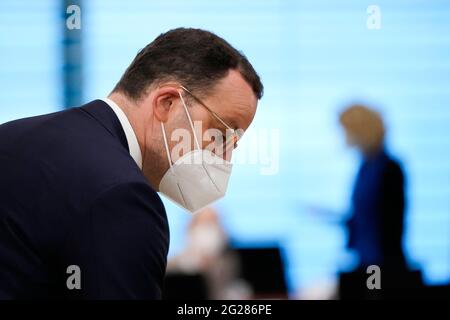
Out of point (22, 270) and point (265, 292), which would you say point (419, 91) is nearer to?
point (265, 292)

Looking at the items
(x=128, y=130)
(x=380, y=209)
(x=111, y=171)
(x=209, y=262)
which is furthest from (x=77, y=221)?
(x=380, y=209)

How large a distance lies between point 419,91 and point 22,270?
4571mm

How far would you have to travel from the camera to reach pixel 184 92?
5.93 ft

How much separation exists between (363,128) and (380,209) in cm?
38

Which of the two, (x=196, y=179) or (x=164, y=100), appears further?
(x=196, y=179)

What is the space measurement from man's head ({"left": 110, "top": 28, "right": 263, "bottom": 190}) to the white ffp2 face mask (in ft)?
0.08

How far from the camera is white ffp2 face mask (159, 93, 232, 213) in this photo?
74.8 inches

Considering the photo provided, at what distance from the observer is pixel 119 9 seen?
533 cm

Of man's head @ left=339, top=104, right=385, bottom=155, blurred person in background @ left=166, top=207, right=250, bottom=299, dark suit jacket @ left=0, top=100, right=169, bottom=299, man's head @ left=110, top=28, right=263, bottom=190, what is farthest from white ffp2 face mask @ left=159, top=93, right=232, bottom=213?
man's head @ left=339, top=104, right=385, bottom=155

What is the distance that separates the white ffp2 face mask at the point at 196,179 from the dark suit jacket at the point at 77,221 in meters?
0.33

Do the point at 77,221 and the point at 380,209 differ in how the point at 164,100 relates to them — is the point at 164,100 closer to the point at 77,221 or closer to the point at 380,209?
the point at 77,221
